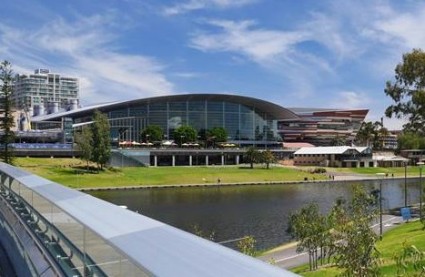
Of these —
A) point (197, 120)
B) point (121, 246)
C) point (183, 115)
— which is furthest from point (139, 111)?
point (121, 246)

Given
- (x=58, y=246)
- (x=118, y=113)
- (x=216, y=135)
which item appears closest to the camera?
(x=58, y=246)

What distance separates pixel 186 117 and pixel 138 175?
57.1m

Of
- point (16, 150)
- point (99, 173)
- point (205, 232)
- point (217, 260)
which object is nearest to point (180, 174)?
point (99, 173)

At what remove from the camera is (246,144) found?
16612cm

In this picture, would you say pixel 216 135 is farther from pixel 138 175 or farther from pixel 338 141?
pixel 138 175

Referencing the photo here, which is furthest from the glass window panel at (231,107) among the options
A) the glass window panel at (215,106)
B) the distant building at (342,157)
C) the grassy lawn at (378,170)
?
the grassy lawn at (378,170)

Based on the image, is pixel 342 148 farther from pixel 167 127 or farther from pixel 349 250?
pixel 349 250

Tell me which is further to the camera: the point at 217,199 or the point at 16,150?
the point at 16,150

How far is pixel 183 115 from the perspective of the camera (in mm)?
156625

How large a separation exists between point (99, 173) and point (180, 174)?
14881mm

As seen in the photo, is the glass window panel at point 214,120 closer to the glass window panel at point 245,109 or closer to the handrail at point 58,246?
the glass window panel at point 245,109

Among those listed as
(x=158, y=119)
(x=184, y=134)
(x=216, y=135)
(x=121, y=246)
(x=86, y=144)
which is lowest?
(x=86, y=144)

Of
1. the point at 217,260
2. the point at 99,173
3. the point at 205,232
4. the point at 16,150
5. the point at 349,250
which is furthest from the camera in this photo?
the point at 16,150

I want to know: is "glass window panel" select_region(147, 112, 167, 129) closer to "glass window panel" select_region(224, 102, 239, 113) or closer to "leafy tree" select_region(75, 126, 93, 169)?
"glass window panel" select_region(224, 102, 239, 113)
